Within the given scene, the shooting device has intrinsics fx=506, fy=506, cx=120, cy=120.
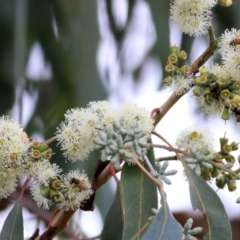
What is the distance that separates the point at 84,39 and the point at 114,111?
0.68 m

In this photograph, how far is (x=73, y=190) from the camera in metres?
0.66

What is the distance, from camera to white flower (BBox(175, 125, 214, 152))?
0.67m

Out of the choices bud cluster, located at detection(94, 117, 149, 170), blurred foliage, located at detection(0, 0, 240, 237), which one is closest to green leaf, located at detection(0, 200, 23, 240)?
bud cluster, located at detection(94, 117, 149, 170)

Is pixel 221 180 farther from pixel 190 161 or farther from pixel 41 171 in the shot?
pixel 41 171

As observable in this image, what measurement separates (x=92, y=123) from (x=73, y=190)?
3.7 inches

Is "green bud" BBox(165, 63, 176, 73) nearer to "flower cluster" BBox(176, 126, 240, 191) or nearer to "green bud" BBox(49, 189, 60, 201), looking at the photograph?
"flower cluster" BBox(176, 126, 240, 191)

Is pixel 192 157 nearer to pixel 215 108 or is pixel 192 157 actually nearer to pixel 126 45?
pixel 215 108

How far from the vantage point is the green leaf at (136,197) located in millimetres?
684

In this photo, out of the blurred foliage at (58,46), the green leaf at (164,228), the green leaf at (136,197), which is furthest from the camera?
the blurred foliage at (58,46)

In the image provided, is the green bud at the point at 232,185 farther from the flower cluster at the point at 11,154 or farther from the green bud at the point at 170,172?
the flower cluster at the point at 11,154

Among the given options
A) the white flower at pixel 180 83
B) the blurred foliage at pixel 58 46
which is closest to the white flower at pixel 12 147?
the white flower at pixel 180 83

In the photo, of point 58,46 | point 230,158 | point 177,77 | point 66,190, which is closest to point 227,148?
point 230,158

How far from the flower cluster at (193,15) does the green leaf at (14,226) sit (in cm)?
35

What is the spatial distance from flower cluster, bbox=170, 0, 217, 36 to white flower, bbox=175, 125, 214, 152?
15 cm
